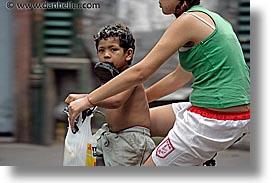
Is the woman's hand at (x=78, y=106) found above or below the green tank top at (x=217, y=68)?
below

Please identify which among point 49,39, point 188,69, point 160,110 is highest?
point 49,39

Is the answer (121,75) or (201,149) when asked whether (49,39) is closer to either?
(121,75)

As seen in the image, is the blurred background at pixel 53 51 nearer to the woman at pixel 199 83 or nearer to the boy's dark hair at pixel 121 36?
the boy's dark hair at pixel 121 36

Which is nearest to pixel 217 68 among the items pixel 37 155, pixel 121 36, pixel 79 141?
pixel 121 36

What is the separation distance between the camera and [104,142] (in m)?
3.18

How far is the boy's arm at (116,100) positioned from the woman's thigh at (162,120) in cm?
22

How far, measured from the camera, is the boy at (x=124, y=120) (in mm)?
3127

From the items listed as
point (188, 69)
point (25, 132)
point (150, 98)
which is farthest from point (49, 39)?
point (188, 69)

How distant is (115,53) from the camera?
3172 mm

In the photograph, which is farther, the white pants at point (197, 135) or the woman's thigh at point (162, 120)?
the woman's thigh at point (162, 120)

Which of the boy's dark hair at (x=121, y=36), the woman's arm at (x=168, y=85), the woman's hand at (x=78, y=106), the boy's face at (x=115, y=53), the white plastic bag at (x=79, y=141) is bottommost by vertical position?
the white plastic bag at (x=79, y=141)

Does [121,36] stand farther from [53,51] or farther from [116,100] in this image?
[53,51]

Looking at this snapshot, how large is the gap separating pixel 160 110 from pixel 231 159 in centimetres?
75

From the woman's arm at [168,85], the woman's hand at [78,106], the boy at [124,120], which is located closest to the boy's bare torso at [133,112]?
the boy at [124,120]
